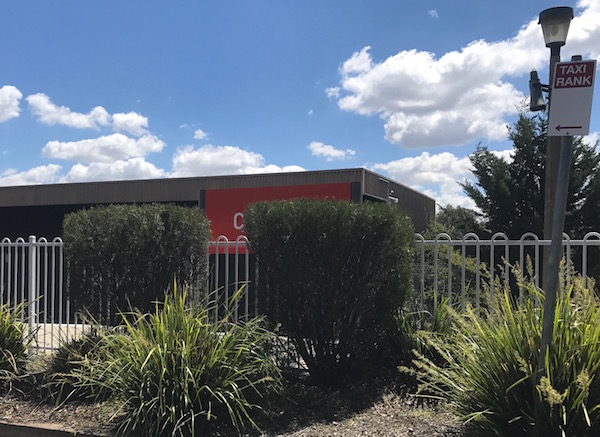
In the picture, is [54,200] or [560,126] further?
[54,200]

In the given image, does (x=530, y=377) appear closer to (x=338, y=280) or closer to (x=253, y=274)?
(x=338, y=280)

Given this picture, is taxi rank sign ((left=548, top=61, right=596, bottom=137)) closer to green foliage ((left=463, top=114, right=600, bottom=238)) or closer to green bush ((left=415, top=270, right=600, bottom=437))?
green bush ((left=415, top=270, right=600, bottom=437))

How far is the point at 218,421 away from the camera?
4812mm

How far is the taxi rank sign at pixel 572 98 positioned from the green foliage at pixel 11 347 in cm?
597

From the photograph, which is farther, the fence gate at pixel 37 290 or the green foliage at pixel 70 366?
the fence gate at pixel 37 290

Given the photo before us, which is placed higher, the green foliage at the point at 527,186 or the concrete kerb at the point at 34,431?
the green foliage at the point at 527,186

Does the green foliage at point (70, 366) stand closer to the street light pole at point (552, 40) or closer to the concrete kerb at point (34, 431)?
the concrete kerb at point (34, 431)

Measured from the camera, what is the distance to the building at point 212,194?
Answer: 14445 millimetres

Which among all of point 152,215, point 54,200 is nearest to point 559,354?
point 152,215

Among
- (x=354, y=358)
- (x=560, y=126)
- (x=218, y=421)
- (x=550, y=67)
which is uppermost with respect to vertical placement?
(x=550, y=67)

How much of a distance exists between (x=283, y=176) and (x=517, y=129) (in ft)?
24.2

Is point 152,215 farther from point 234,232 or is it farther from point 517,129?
point 517,129

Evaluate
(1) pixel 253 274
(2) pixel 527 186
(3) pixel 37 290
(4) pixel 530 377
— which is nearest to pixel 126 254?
(1) pixel 253 274

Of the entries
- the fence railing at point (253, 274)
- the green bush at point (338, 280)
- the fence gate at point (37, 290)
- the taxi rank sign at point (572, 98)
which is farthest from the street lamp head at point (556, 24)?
the fence gate at point (37, 290)
